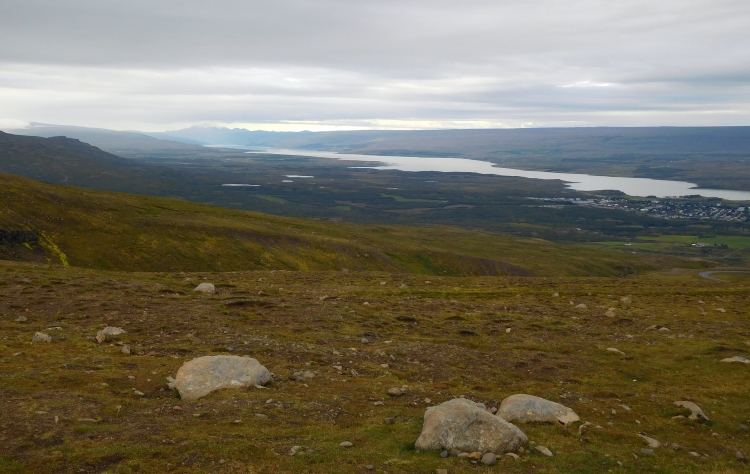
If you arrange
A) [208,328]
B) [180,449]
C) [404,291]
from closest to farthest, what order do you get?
[180,449] → [208,328] → [404,291]

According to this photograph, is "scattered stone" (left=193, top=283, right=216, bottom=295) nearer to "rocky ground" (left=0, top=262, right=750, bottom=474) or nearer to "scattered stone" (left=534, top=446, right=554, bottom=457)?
"rocky ground" (left=0, top=262, right=750, bottom=474)

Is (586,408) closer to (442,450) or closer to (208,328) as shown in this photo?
(442,450)

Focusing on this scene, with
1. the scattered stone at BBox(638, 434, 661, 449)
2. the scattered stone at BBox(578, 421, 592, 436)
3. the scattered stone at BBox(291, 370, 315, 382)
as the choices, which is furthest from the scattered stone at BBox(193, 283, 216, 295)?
the scattered stone at BBox(638, 434, 661, 449)

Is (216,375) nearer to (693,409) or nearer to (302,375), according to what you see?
(302,375)

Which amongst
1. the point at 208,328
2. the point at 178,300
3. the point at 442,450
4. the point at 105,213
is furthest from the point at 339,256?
the point at 442,450

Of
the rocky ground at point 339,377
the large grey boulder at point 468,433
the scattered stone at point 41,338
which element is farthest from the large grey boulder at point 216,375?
the scattered stone at point 41,338

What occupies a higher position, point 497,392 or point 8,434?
point 8,434

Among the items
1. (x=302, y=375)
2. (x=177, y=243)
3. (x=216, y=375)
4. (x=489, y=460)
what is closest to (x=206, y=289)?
(x=302, y=375)
